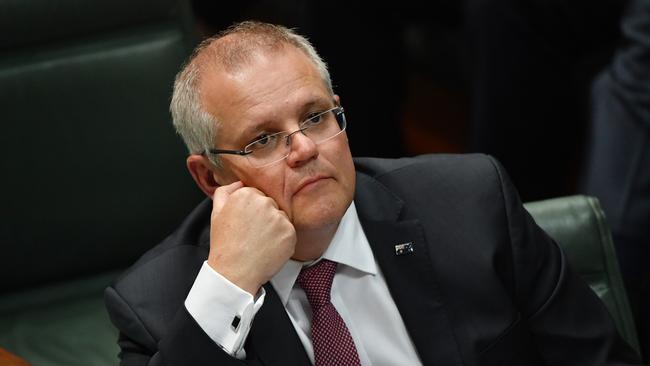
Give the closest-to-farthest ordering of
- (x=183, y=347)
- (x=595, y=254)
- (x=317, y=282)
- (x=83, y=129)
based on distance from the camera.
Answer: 1. (x=183, y=347)
2. (x=317, y=282)
3. (x=595, y=254)
4. (x=83, y=129)

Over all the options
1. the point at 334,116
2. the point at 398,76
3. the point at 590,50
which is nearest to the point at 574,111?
the point at 590,50

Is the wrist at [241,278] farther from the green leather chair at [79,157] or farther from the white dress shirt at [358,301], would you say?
the green leather chair at [79,157]

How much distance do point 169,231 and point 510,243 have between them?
2.61 feet

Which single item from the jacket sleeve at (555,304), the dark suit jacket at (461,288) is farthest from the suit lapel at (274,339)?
the jacket sleeve at (555,304)

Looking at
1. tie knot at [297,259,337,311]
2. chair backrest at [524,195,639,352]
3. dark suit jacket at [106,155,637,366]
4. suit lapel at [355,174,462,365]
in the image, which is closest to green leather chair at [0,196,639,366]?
chair backrest at [524,195,639,352]

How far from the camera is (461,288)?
5.13ft

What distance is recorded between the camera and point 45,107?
6.36 ft

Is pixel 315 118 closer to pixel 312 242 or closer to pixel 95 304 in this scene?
pixel 312 242

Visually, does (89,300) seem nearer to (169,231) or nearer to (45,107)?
(169,231)

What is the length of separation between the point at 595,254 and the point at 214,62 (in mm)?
733

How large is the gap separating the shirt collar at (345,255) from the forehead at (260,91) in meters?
0.20

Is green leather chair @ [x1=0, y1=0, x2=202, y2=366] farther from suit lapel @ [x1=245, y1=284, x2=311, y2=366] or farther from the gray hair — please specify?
suit lapel @ [x1=245, y1=284, x2=311, y2=366]

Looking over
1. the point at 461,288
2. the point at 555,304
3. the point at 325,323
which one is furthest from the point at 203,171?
the point at 555,304

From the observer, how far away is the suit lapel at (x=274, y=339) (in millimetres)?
1503
